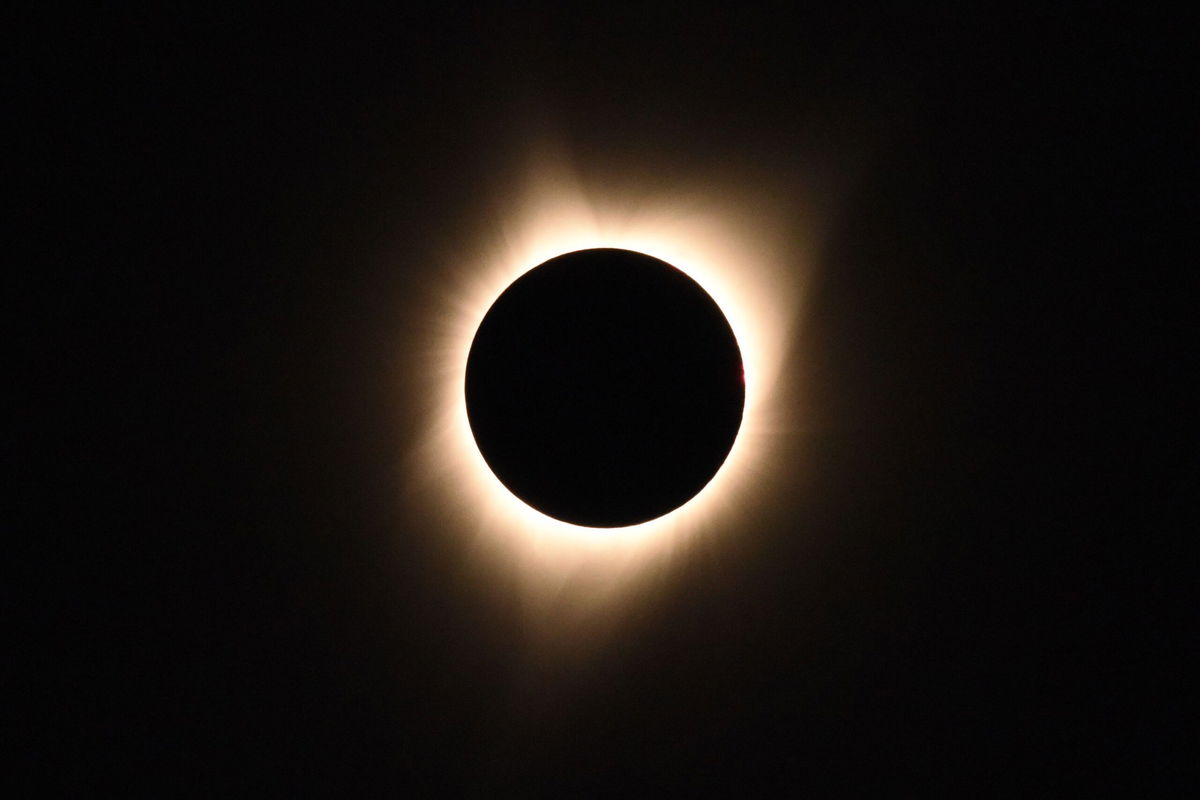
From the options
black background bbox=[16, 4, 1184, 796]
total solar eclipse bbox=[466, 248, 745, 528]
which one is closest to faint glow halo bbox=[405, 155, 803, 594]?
black background bbox=[16, 4, 1184, 796]

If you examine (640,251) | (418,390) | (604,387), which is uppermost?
(640,251)

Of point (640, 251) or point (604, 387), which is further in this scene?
point (640, 251)

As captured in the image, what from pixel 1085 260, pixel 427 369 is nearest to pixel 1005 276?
pixel 1085 260

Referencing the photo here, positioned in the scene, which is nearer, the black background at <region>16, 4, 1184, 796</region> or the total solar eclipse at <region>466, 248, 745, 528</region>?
the total solar eclipse at <region>466, 248, 745, 528</region>

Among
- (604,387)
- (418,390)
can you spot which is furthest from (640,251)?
(418,390)

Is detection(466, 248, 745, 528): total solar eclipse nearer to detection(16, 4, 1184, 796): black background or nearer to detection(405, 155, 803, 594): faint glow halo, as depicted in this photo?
detection(405, 155, 803, 594): faint glow halo

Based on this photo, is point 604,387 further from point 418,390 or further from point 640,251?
point 418,390

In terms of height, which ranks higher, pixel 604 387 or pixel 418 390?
pixel 418 390
